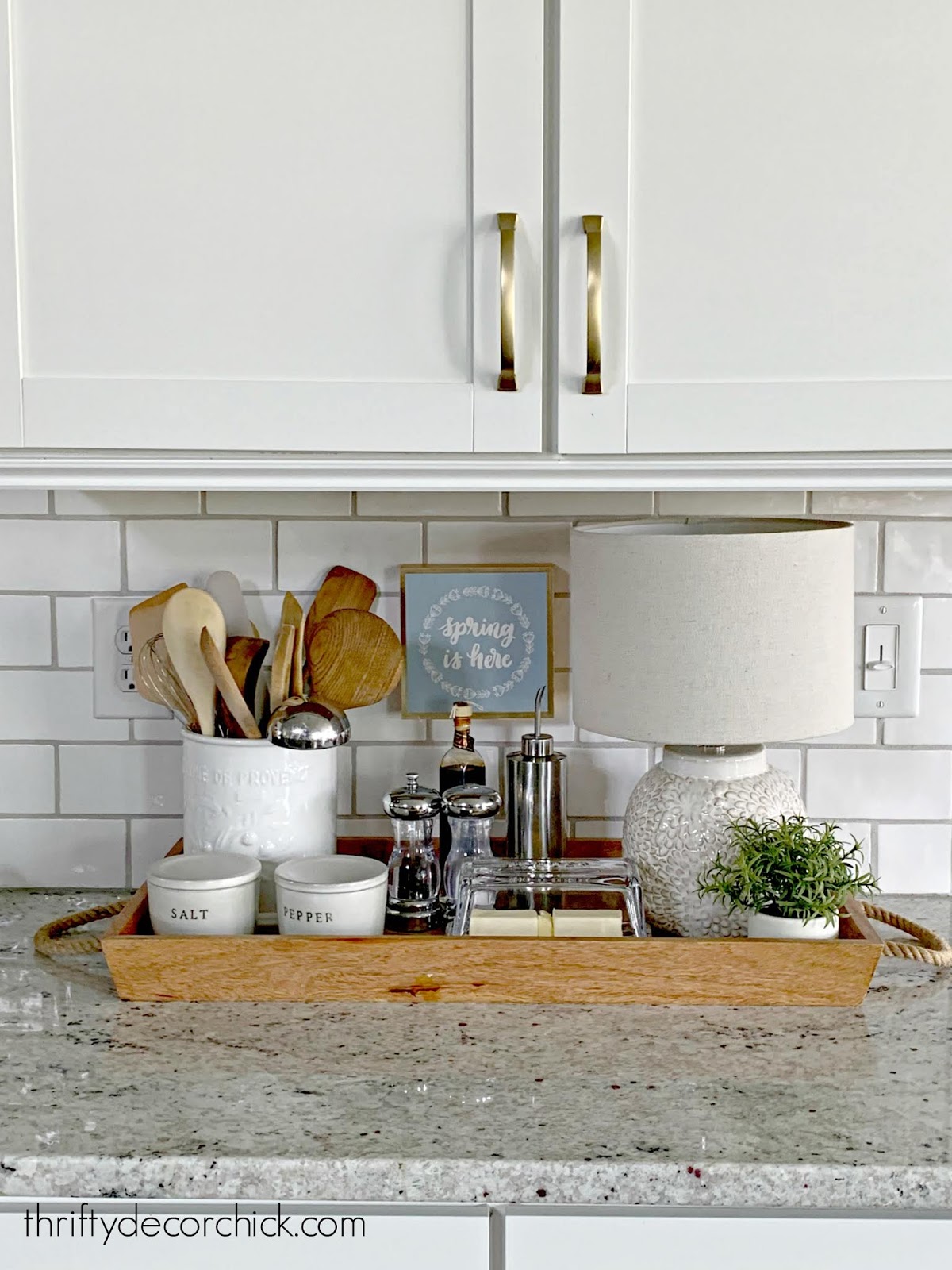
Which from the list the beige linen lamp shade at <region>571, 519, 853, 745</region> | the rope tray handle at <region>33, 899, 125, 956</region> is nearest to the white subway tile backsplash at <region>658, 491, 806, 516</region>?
the beige linen lamp shade at <region>571, 519, 853, 745</region>

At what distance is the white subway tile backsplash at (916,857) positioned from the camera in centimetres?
156

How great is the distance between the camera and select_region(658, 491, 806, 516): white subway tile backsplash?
151cm

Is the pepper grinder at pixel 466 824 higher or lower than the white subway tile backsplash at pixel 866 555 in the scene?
lower

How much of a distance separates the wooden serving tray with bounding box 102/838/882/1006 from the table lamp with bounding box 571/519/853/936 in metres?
0.10

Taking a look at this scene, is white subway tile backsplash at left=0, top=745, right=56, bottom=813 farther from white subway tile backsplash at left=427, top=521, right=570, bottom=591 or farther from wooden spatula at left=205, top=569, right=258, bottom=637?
white subway tile backsplash at left=427, top=521, right=570, bottom=591

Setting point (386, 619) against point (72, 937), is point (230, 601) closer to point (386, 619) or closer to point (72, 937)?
point (386, 619)

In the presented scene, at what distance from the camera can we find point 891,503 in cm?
152

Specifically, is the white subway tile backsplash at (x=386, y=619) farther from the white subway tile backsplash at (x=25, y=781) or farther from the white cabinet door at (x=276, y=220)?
the white cabinet door at (x=276, y=220)

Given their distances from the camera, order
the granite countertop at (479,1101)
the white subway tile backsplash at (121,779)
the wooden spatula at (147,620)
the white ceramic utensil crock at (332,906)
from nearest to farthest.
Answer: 1. the granite countertop at (479,1101)
2. the white ceramic utensil crock at (332,906)
3. the wooden spatula at (147,620)
4. the white subway tile backsplash at (121,779)

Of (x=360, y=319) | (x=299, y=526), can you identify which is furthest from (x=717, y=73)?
(x=299, y=526)

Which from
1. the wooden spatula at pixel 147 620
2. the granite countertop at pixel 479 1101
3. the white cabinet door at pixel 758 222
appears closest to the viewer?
the granite countertop at pixel 479 1101

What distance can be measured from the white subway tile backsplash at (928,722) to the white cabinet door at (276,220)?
658mm

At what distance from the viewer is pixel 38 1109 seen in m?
1.02

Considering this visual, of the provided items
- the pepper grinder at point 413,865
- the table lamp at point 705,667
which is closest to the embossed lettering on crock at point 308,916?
the pepper grinder at point 413,865
